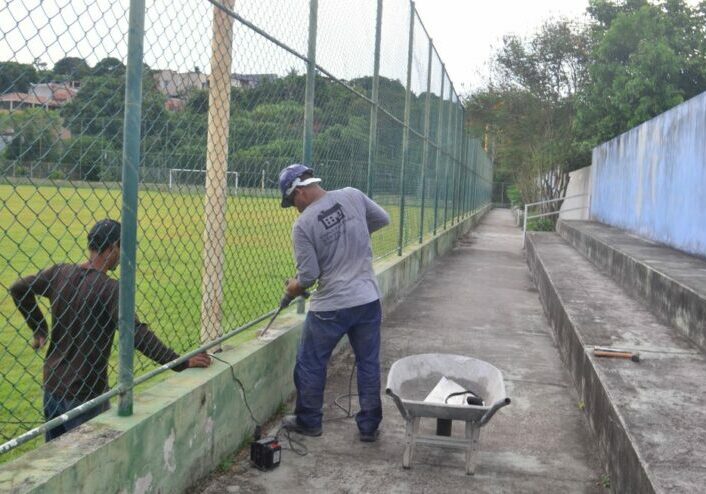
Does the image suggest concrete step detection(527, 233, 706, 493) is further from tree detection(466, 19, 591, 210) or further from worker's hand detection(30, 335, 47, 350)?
tree detection(466, 19, 591, 210)

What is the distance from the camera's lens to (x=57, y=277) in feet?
11.5

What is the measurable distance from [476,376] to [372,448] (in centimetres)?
80

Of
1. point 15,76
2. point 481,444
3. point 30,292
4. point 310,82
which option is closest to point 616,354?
point 481,444

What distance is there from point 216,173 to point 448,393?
1.95 meters

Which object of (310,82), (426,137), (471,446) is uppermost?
(426,137)

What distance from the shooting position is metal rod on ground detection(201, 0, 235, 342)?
436cm

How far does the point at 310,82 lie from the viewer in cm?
574

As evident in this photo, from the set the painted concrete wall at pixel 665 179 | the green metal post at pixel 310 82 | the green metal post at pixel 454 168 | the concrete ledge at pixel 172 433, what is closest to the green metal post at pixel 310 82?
the green metal post at pixel 310 82

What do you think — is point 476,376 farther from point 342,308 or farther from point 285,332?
point 285,332

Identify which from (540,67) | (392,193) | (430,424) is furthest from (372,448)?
(540,67)

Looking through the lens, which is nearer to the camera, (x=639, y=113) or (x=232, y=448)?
(x=232, y=448)

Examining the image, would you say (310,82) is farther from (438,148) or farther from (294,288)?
(438,148)

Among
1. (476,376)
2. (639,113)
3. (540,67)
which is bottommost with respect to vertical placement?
(476,376)

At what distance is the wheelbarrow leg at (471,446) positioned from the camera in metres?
4.31
